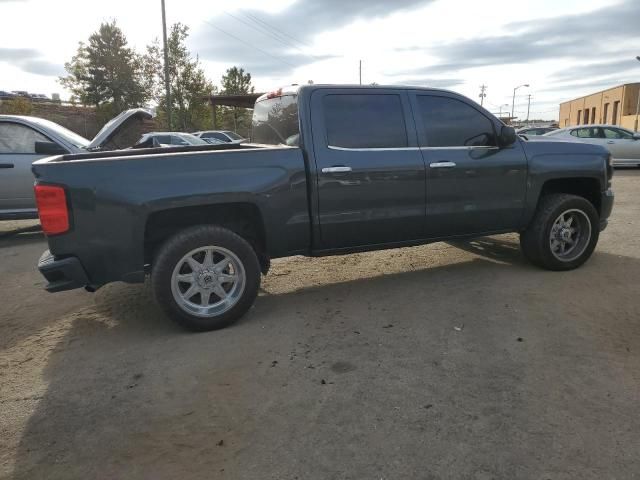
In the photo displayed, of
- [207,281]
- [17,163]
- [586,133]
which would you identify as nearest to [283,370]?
[207,281]

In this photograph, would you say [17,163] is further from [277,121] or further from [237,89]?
[237,89]

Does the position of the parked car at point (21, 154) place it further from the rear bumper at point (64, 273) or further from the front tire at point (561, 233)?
the front tire at point (561, 233)

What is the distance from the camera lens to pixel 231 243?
3.77 m

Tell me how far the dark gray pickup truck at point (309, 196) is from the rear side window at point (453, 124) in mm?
14

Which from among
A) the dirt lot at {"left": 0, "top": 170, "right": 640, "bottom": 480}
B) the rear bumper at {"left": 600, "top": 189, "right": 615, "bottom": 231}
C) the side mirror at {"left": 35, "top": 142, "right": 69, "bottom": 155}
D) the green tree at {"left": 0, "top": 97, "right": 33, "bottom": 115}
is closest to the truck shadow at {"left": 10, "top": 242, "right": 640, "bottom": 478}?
the dirt lot at {"left": 0, "top": 170, "right": 640, "bottom": 480}

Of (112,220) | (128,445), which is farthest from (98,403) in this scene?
(112,220)

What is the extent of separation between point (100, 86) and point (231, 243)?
34.4 metres

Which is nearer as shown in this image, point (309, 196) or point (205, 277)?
point (205, 277)

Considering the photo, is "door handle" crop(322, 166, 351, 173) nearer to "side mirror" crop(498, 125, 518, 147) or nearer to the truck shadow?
the truck shadow

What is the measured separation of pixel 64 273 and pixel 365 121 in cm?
264

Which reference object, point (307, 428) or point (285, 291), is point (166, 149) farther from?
point (307, 428)

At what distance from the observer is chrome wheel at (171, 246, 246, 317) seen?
3.74 metres

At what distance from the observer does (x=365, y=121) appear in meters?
4.28

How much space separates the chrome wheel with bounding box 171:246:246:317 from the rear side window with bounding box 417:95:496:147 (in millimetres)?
2078
